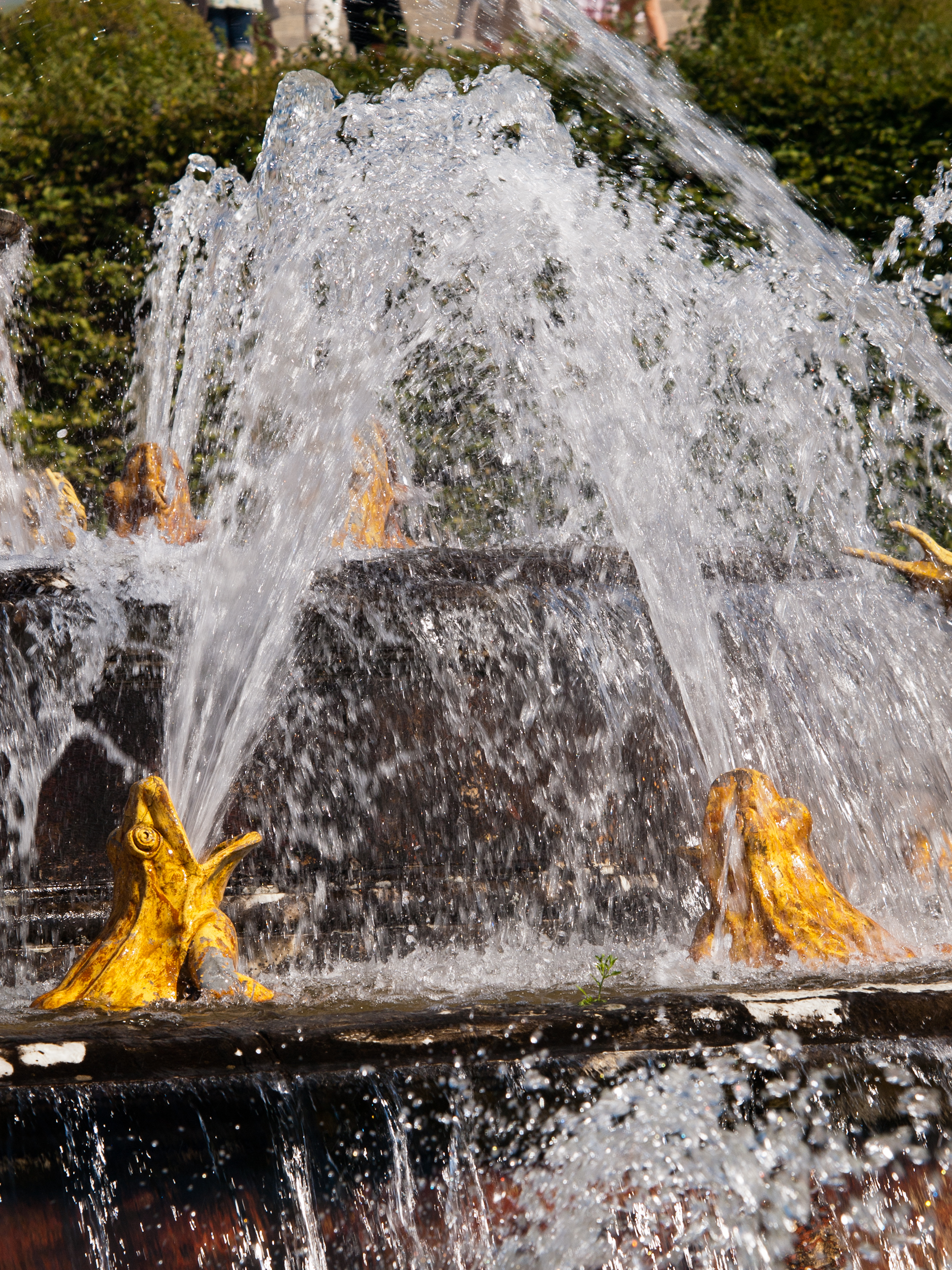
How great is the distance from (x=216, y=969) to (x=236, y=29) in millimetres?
8603

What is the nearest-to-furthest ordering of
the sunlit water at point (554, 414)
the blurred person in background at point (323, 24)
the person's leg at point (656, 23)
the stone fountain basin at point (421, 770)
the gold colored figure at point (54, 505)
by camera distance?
1. the stone fountain basin at point (421, 770)
2. the sunlit water at point (554, 414)
3. the gold colored figure at point (54, 505)
4. the blurred person in background at point (323, 24)
5. the person's leg at point (656, 23)

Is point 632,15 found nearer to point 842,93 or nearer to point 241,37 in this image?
point 842,93

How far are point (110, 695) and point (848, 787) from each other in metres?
2.25

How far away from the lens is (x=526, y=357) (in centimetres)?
657

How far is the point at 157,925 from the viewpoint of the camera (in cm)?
225

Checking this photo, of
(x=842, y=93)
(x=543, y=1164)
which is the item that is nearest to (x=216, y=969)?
(x=543, y=1164)

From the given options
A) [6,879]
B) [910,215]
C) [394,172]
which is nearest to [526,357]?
[394,172]

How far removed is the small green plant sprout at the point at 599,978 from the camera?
1784mm

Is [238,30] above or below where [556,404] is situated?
above

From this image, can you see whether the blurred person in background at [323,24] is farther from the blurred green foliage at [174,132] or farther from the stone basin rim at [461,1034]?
the stone basin rim at [461,1034]

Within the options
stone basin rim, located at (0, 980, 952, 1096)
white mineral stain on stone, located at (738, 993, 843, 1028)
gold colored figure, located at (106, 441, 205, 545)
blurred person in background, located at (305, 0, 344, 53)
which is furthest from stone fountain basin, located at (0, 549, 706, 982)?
blurred person in background, located at (305, 0, 344, 53)

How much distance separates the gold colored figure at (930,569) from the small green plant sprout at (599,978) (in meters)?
1.48

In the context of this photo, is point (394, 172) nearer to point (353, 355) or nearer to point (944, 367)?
point (353, 355)

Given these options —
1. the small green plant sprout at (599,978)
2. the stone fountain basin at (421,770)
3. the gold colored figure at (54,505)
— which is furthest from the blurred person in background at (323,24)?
the small green plant sprout at (599,978)
